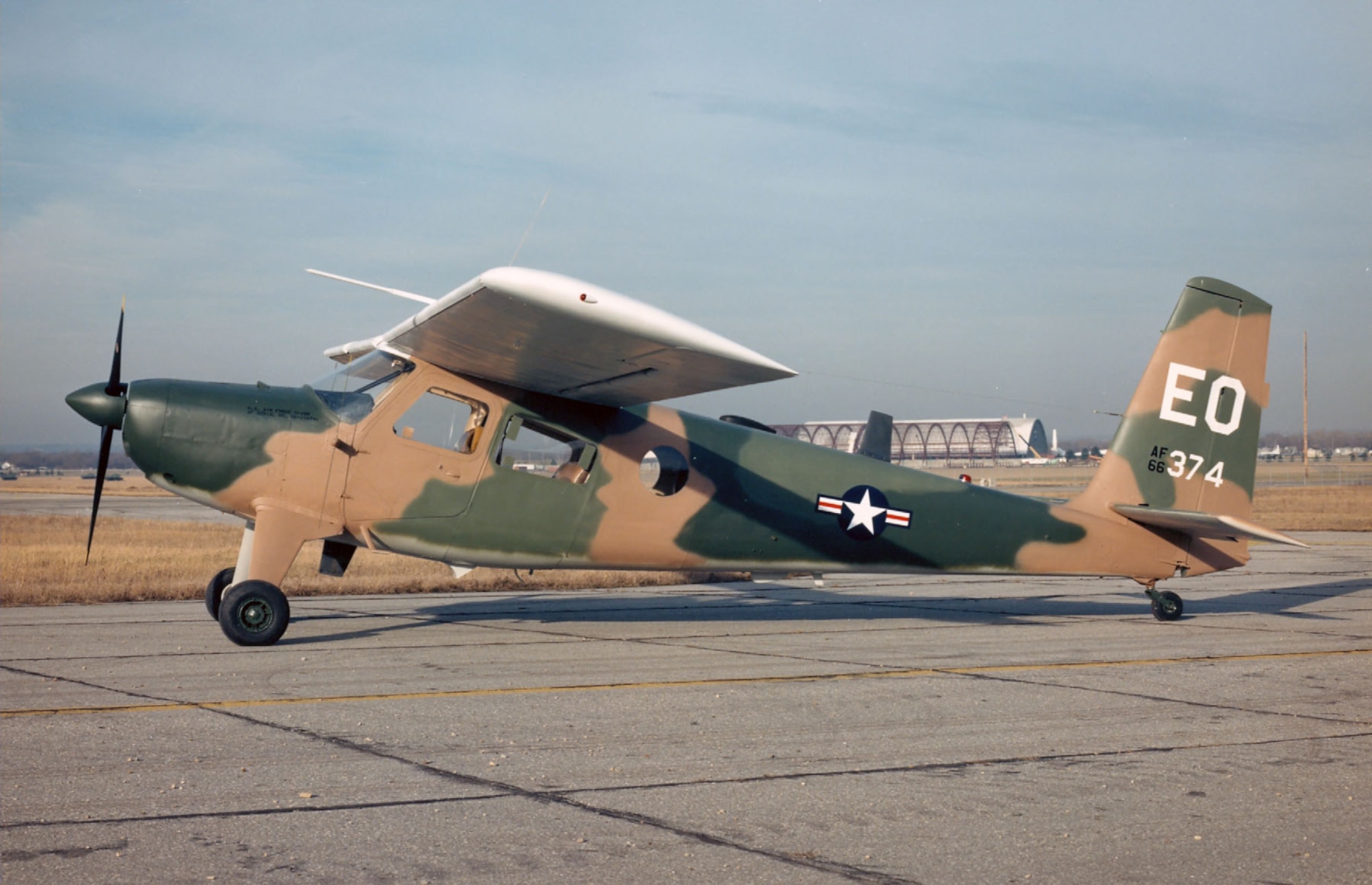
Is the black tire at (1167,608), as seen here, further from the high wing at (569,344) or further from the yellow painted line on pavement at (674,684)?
the high wing at (569,344)

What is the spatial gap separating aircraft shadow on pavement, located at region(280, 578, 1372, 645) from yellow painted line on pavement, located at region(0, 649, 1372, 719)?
8.95ft

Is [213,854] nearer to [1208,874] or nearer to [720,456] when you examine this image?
[1208,874]

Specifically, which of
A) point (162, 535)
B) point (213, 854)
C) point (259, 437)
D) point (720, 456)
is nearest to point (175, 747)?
Answer: point (213, 854)

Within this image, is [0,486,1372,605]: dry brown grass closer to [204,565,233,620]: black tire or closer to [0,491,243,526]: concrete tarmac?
[204,565,233,620]: black tire

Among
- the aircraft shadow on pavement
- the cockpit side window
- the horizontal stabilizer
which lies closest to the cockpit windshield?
the cockpit side window

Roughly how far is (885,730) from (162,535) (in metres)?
23.6

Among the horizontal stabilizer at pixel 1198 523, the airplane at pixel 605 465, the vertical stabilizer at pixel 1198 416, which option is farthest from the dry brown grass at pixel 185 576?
the vertical stabilizer at pixel 1198 416

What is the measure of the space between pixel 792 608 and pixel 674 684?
5.67 metres

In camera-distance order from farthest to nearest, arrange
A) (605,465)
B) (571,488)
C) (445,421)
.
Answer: (605,465) < (571,488) < (445,421)

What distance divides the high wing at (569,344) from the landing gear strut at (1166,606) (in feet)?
18.5

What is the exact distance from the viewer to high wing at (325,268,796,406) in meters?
8.05

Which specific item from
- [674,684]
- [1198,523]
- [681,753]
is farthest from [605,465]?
[1198,523]

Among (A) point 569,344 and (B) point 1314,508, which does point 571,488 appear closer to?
(A) point 569,344

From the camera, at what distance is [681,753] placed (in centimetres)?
596
